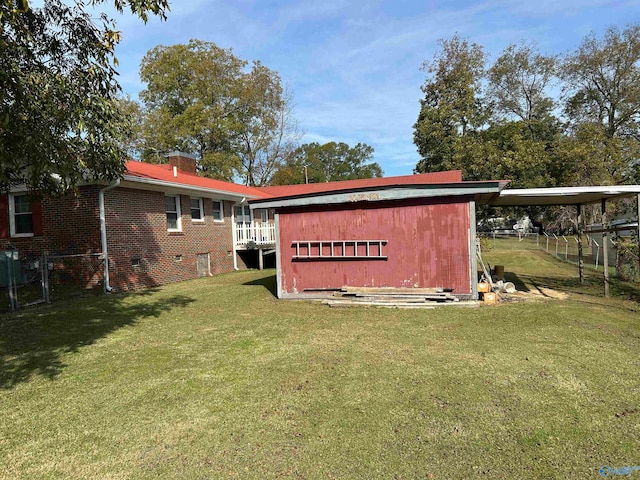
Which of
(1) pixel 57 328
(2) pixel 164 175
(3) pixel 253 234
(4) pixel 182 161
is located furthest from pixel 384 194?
(4) pixel 182 161

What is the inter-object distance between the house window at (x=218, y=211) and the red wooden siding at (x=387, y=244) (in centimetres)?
762

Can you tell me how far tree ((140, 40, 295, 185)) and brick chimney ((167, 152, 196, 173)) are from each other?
11.4 metres

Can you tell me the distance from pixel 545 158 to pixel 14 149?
27430 millimetres

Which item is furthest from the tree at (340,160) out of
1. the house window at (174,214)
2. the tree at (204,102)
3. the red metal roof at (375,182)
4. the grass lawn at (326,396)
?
the grass lawn at (326,396)

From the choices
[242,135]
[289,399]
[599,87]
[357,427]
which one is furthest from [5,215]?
[599,87]

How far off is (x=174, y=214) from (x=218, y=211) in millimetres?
2881

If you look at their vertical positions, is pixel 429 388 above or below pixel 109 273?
below

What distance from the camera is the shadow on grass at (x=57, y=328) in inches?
205

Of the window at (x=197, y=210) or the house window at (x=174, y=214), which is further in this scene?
the window at (x=197, y=210)

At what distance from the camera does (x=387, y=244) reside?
907 centimetres

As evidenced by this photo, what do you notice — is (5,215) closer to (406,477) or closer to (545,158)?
(406,477)

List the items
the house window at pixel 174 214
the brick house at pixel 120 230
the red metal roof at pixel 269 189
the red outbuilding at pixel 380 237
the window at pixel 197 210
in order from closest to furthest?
1. the red outbuilding at pixel 380 237
2. the brick house at pixel 120 230
3. the red metal roof at pixel 269 189
4. the house window at pixel 174 214
5. the window at pixel 197 210

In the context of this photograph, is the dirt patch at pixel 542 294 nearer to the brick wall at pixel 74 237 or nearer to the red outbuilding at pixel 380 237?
the red outbuilding at pixel 380 237

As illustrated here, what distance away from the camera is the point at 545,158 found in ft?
82.3
